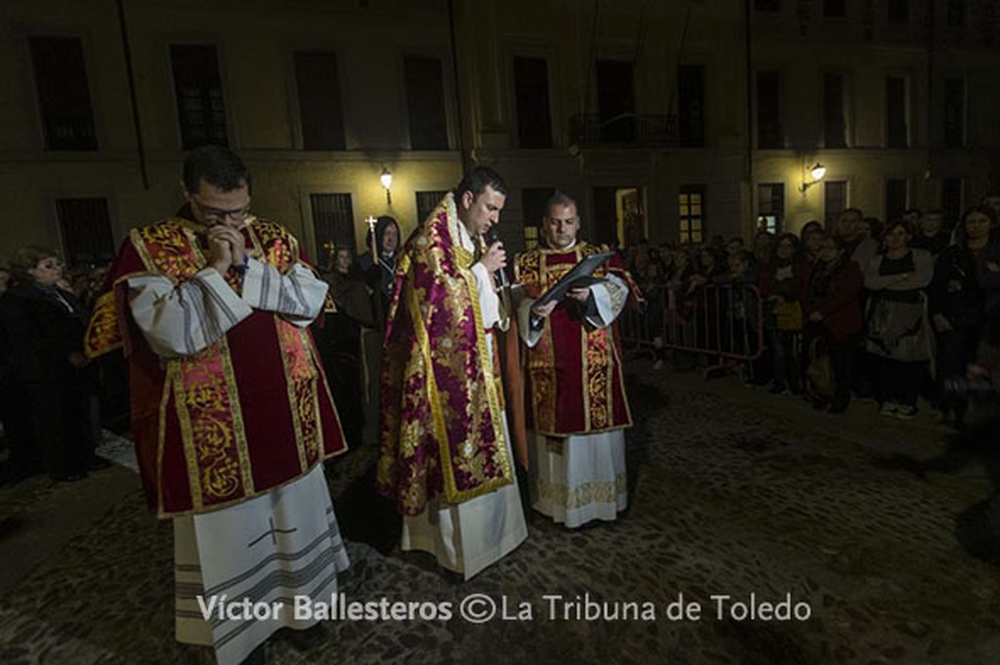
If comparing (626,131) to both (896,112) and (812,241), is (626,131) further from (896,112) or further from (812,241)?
(812,241)

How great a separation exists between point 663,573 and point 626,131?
57.8ft

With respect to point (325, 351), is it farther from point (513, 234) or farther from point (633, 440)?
point (513, 234)

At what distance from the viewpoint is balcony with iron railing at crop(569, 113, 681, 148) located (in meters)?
Result: 17.0

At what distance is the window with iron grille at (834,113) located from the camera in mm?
19359

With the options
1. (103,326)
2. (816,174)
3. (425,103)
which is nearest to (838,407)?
(103,326)

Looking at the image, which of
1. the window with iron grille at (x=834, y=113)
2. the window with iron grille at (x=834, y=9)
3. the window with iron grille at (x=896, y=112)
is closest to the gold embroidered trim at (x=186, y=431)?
the window with iron grille at (x=834, y=113)

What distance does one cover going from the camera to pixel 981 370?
10.5ft

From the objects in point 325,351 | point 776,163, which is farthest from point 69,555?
point 776,163

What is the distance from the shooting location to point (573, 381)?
3.26 meters

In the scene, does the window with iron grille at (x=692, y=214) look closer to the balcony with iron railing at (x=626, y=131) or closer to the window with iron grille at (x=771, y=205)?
the balcony with iron railing at (x=626, y=131)

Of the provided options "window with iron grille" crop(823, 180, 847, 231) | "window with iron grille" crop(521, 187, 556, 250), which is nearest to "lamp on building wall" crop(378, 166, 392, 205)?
"window with iron grille" crop(521, 187, 556, 250)

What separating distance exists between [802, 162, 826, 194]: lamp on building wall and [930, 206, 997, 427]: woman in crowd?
16267mm

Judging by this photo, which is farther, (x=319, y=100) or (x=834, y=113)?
(x=834, y=113)

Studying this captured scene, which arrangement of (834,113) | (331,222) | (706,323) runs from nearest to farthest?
(706,323), (331,222), (834,113)
